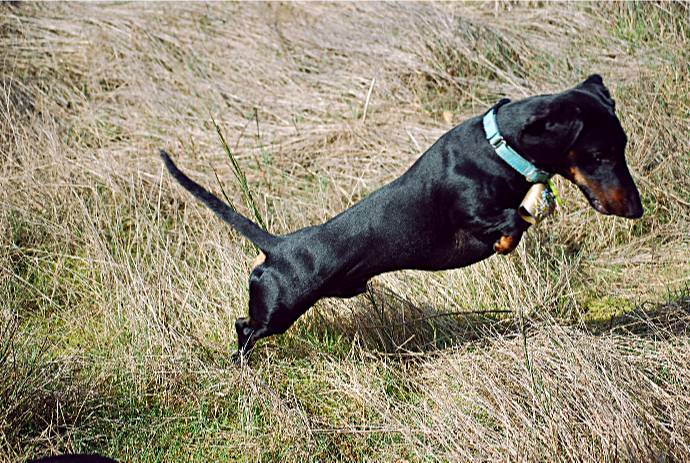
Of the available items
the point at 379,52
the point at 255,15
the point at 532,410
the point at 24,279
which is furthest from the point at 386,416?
the point at 255,15

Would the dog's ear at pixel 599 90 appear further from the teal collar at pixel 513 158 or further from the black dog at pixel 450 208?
the teal collar at pixel 513 158

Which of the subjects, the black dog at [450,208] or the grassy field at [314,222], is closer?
the black dog at [450,208]

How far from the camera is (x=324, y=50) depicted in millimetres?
7348

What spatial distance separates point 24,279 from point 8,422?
1634mm

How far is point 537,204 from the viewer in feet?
11.9

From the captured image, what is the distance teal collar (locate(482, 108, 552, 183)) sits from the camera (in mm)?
3611

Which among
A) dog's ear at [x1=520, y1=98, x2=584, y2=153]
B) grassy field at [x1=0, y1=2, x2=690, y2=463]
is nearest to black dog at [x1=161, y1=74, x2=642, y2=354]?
dog's ear at [x1=520, y1=98, x2=584, y2=153]

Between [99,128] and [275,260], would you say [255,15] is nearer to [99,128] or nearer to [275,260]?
[99,128]

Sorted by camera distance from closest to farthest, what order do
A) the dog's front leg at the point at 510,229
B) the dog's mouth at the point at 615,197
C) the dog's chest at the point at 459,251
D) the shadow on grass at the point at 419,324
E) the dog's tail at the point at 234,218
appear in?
1. the dog's mouth at the point at 615,197
2. the dog's front leg at the point at 510,229
3. the dog's chest at the point at 459,251
4. the dog's tail at the point at 234,218
5. the shadow on grass at the point at 419,324

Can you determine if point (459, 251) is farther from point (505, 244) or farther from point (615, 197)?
point (615, 197)

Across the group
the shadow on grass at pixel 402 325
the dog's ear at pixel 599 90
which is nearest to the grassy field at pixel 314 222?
the shadow on grass at pixel 402 325

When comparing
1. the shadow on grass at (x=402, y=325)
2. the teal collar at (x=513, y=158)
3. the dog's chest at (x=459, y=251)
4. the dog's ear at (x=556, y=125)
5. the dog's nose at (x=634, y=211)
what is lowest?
the shadow on grass at (x=402, y=325)

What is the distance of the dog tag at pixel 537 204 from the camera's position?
11.8 ft

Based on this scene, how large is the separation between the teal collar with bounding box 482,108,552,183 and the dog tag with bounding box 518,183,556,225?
0.15ft
